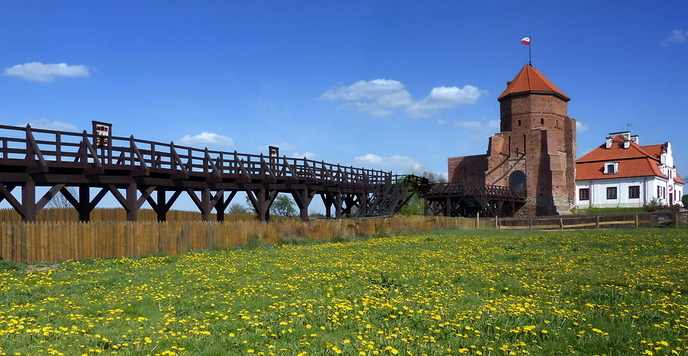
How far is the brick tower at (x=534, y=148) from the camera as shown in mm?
65188

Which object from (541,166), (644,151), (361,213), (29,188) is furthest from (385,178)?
(644,151)

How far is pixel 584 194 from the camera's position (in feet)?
227

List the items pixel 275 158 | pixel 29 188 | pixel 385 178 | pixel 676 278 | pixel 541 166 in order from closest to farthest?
pixel 676 278, pixel 29 188, pixel 275 158, pixel 385 178, pixel 541 166

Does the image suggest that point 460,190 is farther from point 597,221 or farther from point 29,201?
point 29,201

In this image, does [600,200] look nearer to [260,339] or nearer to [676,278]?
[676,278]

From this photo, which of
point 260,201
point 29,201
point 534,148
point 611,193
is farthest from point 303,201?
point 611,193

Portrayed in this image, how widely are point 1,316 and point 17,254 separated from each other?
9.67 m

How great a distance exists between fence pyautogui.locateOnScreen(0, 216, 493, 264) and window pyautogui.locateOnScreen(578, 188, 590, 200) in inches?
1918

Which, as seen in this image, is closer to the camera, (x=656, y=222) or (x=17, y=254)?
(x=17, y=254)

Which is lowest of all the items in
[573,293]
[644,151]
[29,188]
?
[573,293]

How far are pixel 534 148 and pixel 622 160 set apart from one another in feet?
35.6

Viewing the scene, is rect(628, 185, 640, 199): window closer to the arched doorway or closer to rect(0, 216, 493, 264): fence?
the arched doorway

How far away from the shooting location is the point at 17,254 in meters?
17.9

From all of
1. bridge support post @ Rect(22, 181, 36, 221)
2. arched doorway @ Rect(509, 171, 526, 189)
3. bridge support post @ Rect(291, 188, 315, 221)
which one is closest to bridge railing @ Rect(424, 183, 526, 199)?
arched doorway @ Rect(509, 171, 526, 189)
